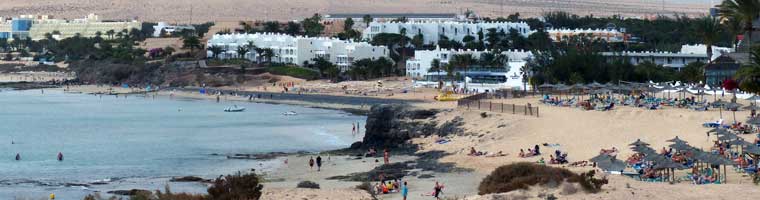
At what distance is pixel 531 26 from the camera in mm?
126062

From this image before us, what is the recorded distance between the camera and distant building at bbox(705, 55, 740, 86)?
5875cm

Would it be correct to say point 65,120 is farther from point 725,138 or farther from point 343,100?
point 725,138

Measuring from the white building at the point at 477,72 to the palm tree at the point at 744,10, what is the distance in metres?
25.4

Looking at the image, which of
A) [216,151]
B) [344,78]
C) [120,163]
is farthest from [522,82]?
[120,163]

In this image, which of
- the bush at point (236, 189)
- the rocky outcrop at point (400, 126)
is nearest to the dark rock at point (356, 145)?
the rocky outcrop at point (400, 126)

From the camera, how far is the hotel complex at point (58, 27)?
164 metres

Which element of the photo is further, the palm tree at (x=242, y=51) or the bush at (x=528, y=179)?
the palm tree at (x=242, y=51)

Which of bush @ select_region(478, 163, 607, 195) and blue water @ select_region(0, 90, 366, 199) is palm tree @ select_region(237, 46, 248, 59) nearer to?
blue water @ select_region(0, 90, 366, 199)

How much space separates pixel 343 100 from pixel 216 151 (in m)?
31.0

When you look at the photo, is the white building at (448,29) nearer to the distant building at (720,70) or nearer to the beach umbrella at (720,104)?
the distant building at (720,70)

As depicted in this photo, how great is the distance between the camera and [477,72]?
8681 cm

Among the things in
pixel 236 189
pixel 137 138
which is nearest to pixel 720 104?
pixel 236 189

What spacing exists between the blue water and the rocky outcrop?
2752 millimetres

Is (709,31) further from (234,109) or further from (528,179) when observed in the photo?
(528,179)
